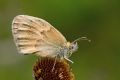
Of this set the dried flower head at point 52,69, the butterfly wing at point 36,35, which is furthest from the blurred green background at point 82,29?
the dried flower head at point 52,69

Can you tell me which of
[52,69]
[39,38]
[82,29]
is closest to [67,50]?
[52,69]

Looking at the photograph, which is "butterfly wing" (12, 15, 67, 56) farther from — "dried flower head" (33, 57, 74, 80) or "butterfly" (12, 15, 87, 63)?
"dried flower head" (33, 57, 74, 80)

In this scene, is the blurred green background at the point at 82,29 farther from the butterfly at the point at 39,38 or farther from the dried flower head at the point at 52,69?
the dried flower head at the point at 52,69

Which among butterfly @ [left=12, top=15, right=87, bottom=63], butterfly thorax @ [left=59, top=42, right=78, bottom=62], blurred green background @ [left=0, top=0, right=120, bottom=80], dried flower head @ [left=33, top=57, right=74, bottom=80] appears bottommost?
blurred green background @ [left=0, top=0, right=120, bottom=80]

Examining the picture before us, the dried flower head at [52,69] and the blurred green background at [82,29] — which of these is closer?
the dried flower head at [52,69]

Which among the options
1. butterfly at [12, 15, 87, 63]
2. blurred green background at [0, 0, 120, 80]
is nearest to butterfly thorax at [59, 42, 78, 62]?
butterfly at [12, 15, 87, 63]
